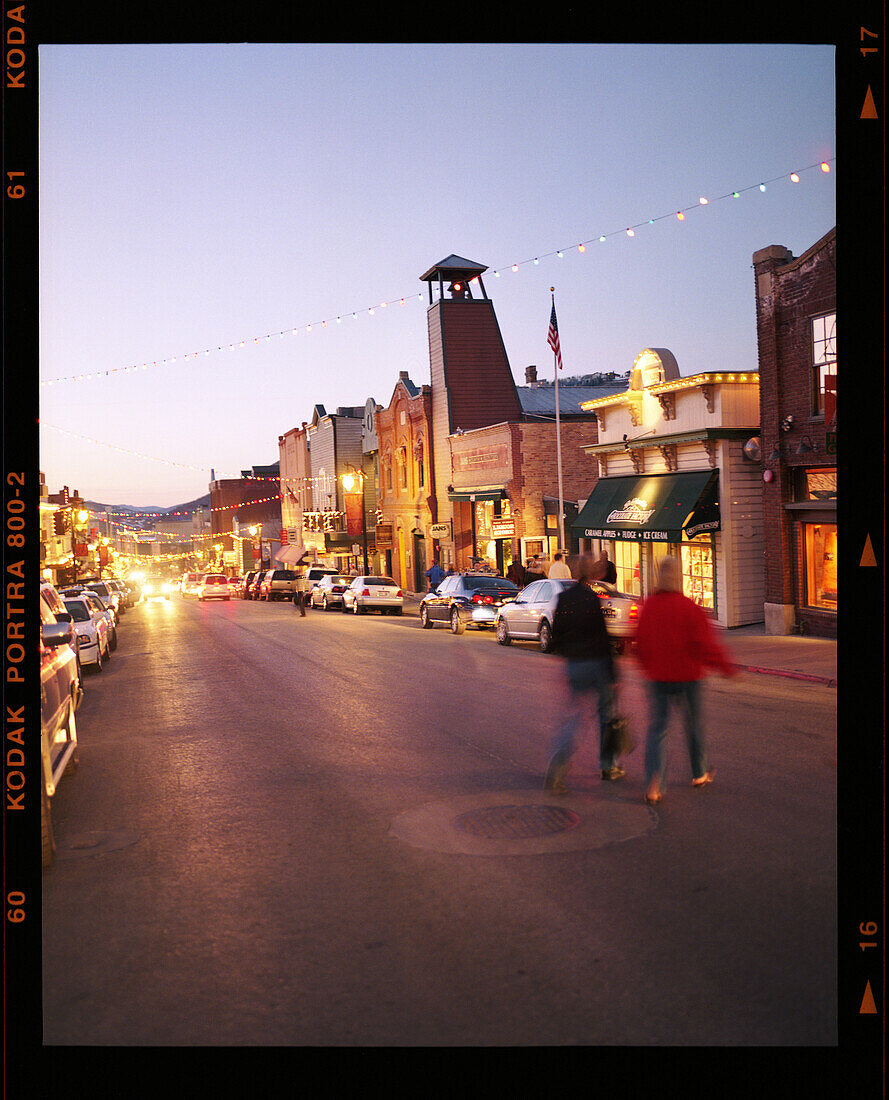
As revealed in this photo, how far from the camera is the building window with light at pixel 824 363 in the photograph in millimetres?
20234

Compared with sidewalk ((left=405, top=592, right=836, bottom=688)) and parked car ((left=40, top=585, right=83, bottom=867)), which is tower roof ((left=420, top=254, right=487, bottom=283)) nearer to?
sidewalk ((left=405, top=592, right=836, bottom=688))

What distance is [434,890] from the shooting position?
616 centimetres

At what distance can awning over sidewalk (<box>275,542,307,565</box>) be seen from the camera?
74.1m

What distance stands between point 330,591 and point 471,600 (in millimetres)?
15737

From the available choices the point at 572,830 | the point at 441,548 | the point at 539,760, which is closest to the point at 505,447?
the point at 441,548

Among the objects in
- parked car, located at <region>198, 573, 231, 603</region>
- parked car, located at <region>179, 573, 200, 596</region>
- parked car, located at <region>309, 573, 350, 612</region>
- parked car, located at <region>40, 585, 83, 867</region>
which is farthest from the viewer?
parked car, located at <region>179, 573, 200, 596</region>

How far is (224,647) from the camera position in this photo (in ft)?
77.4

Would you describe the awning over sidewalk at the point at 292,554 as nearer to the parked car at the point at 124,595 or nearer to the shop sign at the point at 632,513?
the parked car at the point at 124,595

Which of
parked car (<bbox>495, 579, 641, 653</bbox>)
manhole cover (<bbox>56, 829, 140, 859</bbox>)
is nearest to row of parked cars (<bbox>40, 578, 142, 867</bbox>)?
manhole cover (<bbox>56, 829, 140, 859</bbox>)

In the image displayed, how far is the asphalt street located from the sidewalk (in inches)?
178

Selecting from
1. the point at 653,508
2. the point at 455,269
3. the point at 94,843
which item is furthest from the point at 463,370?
the point at 94,843

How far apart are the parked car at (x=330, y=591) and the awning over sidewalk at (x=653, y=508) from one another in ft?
47.0
